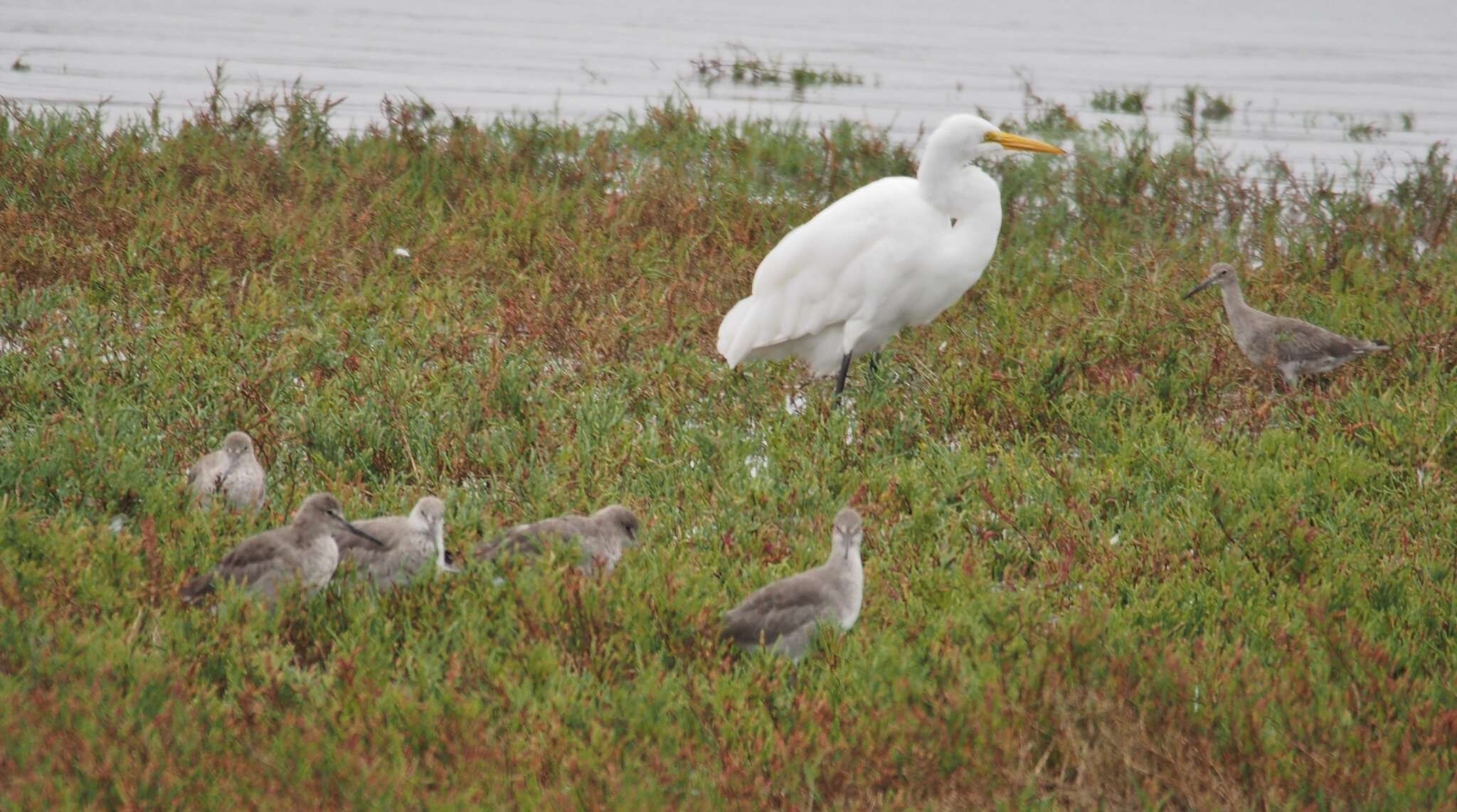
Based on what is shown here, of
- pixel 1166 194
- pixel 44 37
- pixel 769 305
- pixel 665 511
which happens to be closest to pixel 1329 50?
pixel 1166 194

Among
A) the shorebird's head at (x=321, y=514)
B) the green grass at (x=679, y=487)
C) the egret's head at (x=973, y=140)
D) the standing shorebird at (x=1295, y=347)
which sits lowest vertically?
the green grass at (x=679, y=487)

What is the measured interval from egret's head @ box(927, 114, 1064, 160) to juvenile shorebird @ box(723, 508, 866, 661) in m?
2.92

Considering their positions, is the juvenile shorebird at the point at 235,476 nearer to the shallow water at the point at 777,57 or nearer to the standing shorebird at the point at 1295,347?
the standing shorebird at the point at 1295,347

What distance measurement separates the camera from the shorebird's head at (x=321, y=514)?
4434 millimetres

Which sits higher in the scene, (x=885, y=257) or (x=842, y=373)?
(x=885, y=257)

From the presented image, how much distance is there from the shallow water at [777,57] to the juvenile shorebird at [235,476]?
301 inches

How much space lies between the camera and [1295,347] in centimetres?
708

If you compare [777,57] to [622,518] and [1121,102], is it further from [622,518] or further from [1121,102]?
[622,518]

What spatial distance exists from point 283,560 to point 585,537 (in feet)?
3.07

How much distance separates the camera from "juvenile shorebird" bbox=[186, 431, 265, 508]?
5.13m

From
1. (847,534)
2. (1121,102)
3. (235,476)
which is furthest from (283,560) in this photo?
(1121,102)

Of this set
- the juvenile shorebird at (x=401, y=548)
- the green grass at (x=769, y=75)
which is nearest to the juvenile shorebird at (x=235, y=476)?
the juvenile shorebird at (x=401, y=548)

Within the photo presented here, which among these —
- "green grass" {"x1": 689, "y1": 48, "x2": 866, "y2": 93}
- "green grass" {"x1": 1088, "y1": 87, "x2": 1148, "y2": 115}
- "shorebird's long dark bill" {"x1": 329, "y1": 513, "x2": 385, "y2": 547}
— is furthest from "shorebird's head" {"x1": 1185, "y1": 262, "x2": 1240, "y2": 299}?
"green grass" {"x1": 689, "y1": 48, "x2": 866, "y2": 93}

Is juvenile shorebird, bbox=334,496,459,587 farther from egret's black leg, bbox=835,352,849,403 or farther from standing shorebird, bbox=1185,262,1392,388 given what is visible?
standing shorebird, bbox=1185,262,1392,388
